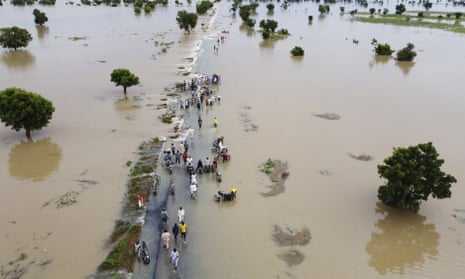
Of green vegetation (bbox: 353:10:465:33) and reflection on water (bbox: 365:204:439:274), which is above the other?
green vegetation (bbox: 353:10:465:33)

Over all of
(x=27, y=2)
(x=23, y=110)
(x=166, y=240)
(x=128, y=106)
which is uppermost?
(x=27, y=2)

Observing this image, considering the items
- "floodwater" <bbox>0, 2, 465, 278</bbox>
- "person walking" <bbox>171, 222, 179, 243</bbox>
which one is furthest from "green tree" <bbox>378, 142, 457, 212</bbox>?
"person walking" <bbox>171, 222, 179, 243</bbox>

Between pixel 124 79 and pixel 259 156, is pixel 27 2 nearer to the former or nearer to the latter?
pixel 124 79

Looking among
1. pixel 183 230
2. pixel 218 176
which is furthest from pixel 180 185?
pixel 183 230

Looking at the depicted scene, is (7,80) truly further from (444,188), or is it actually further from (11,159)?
(444,188)

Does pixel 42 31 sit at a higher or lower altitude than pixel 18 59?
higher

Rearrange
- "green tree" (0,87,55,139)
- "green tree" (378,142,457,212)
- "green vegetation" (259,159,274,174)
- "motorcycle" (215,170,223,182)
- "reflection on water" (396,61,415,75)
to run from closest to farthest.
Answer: "green tree" (378,142,457,212), "motorcycle" (215,170,223,182), "green vegetation" (259,159,274,174), "green tree" (0,87,55,139), "reflection on water" (396,61,415,75)

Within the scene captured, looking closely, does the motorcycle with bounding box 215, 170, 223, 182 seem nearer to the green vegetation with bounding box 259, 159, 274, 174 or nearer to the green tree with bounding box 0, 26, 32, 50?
the green vegetation with bounding box 259, 159, 274, 174

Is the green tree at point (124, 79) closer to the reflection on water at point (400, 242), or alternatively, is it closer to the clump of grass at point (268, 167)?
the clump of grass at point (268, 167)
